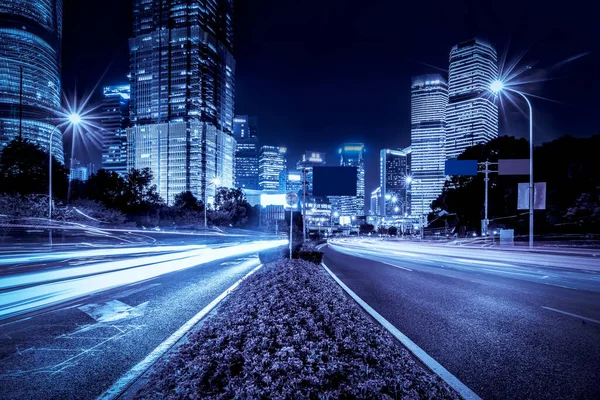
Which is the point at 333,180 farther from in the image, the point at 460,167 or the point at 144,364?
the point at 144,364

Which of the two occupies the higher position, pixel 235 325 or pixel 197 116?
pixel 197 116

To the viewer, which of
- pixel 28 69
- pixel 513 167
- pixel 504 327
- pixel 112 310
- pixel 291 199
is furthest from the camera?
pixel 28 69

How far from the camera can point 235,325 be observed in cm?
502

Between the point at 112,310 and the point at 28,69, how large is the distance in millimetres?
165002

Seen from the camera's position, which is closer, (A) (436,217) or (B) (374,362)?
(B) (374,362)

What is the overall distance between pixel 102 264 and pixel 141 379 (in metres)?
11.9

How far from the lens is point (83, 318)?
684cm

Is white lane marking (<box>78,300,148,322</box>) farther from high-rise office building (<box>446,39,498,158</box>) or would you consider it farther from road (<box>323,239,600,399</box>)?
high-rise office building (<box>446,39,498,158</box>)

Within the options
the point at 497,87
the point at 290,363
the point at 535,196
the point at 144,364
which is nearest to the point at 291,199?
the point at 144,364

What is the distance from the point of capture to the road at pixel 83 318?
4.06m

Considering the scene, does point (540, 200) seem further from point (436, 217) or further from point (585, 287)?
point (436, 217)

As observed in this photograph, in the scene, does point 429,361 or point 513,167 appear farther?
point 513,167

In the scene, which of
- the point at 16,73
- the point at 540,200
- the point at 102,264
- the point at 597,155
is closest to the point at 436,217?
the point at 597,155

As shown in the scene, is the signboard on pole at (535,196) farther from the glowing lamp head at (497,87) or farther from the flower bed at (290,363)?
the flower bed at (290,363)
